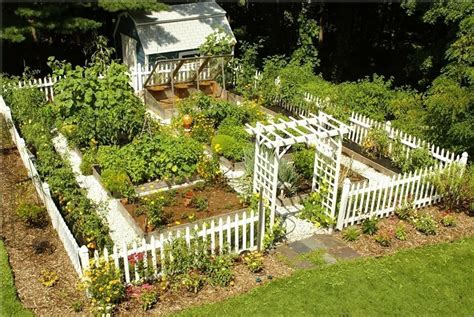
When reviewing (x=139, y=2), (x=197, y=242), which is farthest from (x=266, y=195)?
(x=139, y=2)

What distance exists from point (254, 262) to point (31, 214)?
4245 millimetres

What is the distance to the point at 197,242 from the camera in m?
7.70

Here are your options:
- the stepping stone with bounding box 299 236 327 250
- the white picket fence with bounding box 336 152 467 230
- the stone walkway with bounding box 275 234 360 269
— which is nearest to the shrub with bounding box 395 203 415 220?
the white picket fence with bounding box 336 152 467 230

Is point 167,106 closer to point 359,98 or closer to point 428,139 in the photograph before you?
point 359,98

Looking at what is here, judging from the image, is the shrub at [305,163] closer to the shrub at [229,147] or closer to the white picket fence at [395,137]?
the white picket fence at [395,137]

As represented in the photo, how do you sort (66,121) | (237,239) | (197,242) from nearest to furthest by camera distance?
(197,242) < (237,239) < (66,121)

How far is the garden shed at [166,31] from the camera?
18.1 meters

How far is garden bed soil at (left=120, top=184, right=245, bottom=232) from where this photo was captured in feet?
30.2

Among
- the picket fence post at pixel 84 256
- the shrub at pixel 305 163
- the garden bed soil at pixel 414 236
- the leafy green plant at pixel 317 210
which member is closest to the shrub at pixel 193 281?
the picket fence post at pixel 84 256

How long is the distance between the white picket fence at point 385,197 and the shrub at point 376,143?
176cm

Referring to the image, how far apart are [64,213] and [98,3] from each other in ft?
32.9

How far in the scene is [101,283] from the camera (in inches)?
271

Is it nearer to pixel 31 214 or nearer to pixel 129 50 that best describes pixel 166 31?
pixel 129 50

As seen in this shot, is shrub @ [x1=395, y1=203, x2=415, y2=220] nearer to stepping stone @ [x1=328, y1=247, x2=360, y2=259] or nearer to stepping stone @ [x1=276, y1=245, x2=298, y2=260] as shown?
stepping stone @ [x1=328, y1=247, x2=360, y2=259]
